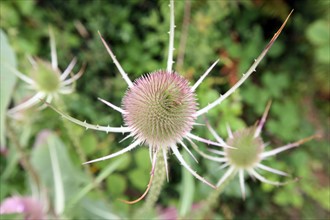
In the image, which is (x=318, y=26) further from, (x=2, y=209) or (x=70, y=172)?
(x=2, y=209)

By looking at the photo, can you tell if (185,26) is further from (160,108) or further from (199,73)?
(160,108)

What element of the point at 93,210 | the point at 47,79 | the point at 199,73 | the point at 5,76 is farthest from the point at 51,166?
the point at 199,73

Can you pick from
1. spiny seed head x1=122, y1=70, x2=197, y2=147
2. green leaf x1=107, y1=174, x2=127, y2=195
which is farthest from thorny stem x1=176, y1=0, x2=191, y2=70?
spiny seed head x1=122, y1=70, x2=197, y2=147

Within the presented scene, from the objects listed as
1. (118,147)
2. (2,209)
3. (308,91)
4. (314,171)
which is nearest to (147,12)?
(118,147)

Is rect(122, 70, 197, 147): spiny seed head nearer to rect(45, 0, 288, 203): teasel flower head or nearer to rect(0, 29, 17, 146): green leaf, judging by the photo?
rect(45, 0, 288, 203): teasel flower head

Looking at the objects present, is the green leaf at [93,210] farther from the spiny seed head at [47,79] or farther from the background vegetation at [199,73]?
the spiny seed head at [47,79]

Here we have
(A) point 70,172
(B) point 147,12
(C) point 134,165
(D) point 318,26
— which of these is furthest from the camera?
(B) point 147,12
